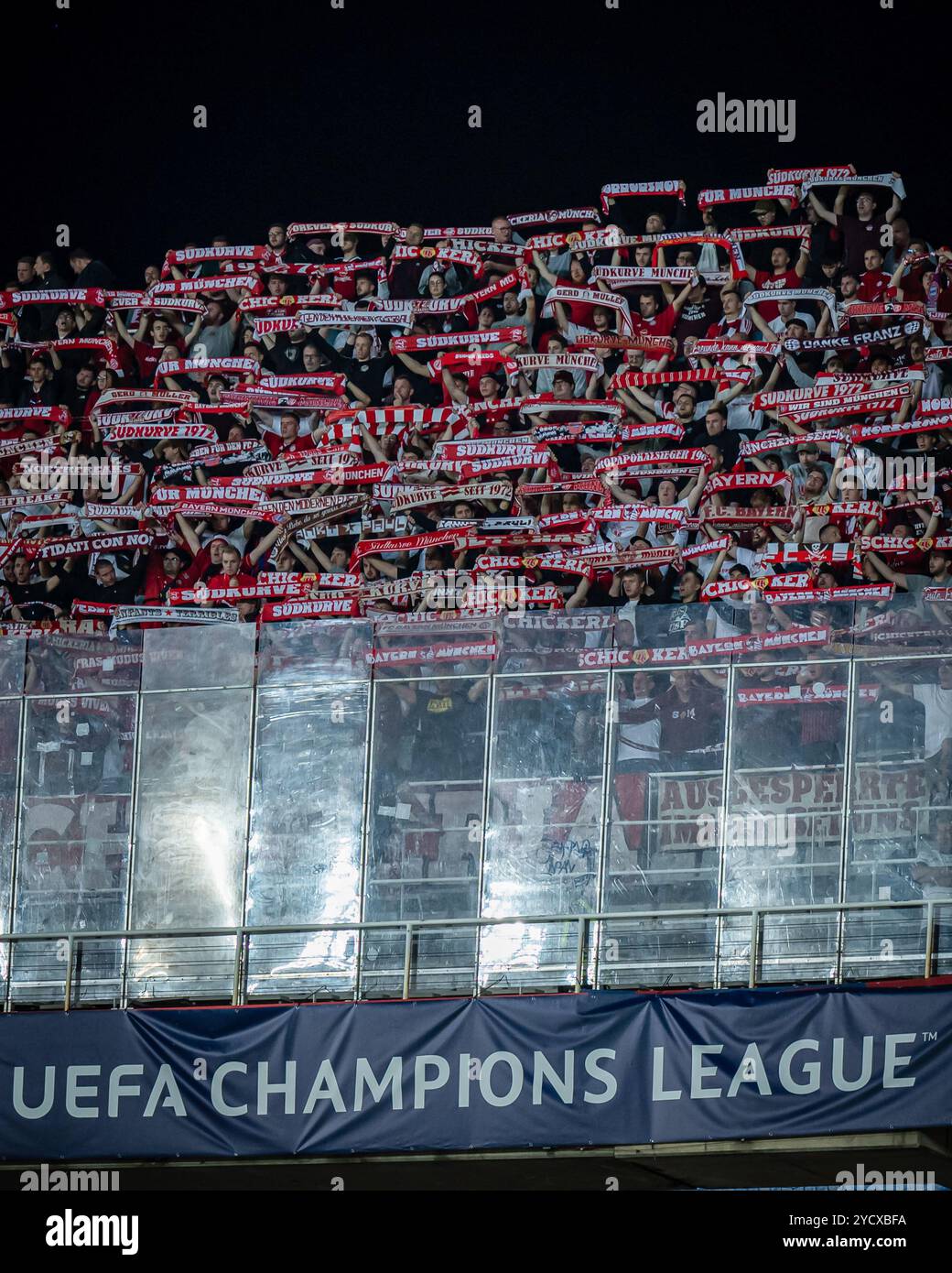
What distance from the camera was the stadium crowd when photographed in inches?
562

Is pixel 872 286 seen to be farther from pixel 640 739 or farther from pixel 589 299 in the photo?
pixel 640 739

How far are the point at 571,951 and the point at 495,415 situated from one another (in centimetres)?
607

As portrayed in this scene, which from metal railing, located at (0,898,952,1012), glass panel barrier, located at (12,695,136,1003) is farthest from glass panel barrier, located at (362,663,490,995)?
glass panel barrier, located at (12,695,136,1003)

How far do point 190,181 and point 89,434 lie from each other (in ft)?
9.02

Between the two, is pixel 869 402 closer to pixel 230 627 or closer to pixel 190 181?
pixel 230 627

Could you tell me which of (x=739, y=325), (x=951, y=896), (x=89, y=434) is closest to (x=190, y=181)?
(x=89, y=434)

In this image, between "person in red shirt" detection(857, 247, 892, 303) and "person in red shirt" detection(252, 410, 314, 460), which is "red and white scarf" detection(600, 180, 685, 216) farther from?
"person in red shirt" detection(252, 410, 314, 460)

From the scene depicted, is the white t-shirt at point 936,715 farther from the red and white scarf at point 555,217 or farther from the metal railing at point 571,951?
the red and white scarf at point 555,217

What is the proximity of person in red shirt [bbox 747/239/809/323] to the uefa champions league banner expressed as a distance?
7.47 meters

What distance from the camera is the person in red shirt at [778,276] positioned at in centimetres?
1549

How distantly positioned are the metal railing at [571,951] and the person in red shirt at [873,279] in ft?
21.6

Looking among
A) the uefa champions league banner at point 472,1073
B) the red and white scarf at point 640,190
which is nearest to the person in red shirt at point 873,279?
the red and white scarf at point 640,190
